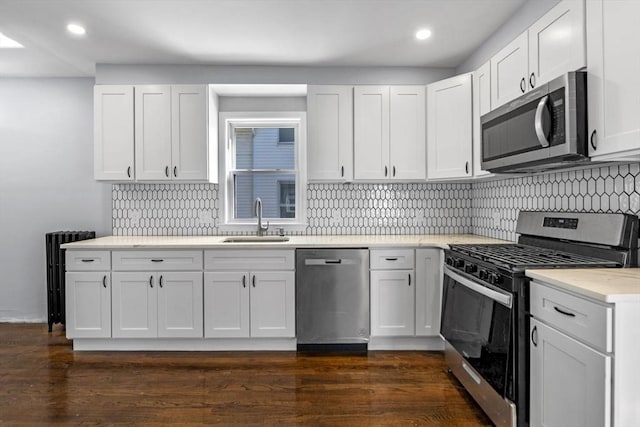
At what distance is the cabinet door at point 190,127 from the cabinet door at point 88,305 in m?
1.19

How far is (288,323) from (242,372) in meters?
0.57

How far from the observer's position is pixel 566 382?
65.9 inches

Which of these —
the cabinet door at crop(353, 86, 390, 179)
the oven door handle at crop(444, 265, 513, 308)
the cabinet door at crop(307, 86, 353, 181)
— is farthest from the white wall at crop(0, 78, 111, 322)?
the oven door handle at crop(444, 265, 513, 308)

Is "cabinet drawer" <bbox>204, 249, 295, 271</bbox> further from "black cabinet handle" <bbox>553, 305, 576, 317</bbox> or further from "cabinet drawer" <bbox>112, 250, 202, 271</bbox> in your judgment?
"black cabinet handle" <bbox>553, 305, 576, 317</bbox>

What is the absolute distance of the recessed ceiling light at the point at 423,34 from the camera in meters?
3.21

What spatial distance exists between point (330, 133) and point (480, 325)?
2.18 m

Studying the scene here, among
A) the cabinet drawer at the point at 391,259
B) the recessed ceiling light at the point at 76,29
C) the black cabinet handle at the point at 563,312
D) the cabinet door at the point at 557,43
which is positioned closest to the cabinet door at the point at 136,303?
the cabinet drawer at the point at 391,259

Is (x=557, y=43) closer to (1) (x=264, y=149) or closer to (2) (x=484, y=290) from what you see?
(2) (x=484, y=290)

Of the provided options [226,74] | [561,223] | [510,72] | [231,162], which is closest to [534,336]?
[561,223]

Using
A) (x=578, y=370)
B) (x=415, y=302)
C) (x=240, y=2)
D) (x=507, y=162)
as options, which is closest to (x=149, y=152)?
(x=240, y=2)

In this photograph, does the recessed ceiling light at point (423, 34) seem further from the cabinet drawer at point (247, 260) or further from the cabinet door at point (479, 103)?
the cabinet drawer at point (247, 260)

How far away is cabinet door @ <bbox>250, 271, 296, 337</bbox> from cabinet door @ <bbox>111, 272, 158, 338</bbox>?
833mm

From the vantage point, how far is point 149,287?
11.2 ft

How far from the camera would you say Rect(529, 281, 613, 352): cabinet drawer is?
146cm
